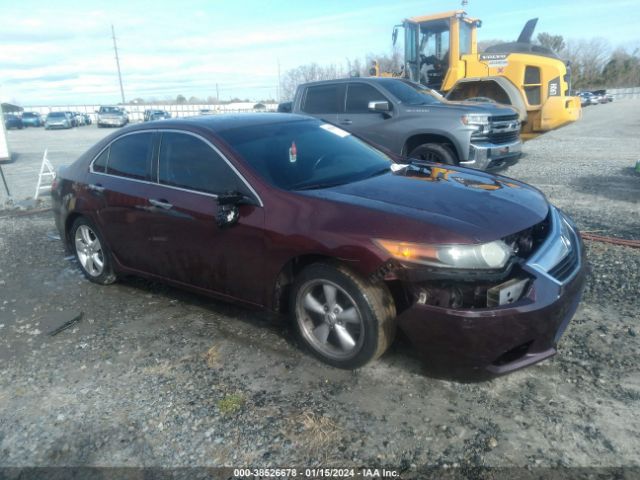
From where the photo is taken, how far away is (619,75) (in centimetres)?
6588

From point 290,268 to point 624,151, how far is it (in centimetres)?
1242

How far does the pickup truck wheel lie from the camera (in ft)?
26.2

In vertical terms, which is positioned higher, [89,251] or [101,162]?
[101,162]

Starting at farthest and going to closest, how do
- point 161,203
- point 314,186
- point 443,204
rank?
point 161,203 → point 314,186 → point 443,204

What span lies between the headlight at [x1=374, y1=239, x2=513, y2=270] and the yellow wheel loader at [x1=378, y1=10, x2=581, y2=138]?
9026 mm

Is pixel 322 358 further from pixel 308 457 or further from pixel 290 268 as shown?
pixel 308 457

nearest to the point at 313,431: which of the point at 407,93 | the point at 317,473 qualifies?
the point at 317,473

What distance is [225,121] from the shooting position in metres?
4.21

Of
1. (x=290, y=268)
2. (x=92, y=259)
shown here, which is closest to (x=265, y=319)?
(x=290, y=268)

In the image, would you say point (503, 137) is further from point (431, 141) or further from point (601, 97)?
point (601, 97)

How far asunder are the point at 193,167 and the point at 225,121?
21.2 inches

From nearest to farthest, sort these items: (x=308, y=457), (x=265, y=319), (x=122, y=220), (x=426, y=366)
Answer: (x=308, y=457) < (x=426, y=366) < (x=265, y=319) < (x=122, y=220)

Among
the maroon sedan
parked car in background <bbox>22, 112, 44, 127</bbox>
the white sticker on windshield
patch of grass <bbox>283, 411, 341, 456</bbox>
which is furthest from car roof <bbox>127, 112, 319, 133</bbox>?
parked car in background <bbox>22, 112, 44, 127</bbox>

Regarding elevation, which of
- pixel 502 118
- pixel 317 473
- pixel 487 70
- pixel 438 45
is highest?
pixel 438 45
